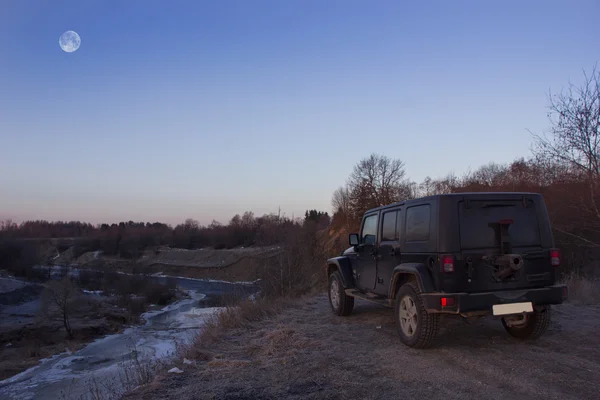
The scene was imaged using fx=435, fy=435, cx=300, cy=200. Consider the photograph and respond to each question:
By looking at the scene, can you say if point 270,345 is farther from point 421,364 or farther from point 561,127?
point 561,127

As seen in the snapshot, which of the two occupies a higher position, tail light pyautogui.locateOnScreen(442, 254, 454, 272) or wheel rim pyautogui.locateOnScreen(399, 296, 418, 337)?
tail light pyautogui.locateOnScreen(442, 254, 454, 272)

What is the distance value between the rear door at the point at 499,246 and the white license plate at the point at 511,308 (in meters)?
0.24

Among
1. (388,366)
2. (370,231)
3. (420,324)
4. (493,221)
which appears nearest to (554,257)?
(493,221)

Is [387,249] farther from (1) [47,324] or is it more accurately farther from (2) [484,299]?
(1) [47,324]

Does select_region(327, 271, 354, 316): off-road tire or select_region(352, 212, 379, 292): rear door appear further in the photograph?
select_region(327, 271, 354, 316): off-road tire

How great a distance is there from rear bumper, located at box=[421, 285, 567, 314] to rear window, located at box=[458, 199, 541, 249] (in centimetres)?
61

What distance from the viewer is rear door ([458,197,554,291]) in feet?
17.9

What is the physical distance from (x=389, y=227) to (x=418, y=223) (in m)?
1.04

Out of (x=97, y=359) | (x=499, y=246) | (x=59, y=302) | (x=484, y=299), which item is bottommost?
(x=97, y=359)

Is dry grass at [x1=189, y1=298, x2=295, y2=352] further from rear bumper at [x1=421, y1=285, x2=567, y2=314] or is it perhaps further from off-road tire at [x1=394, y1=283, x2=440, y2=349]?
rear bumper at [x1=421, y1=285, x2=567, y2=314]

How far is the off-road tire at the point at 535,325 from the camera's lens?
6.12m

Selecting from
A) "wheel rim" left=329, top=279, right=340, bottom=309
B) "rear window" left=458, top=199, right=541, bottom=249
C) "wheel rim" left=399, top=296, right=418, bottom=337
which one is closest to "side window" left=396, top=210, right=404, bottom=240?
"wheel rim" left=399, top=296, right=418, bottom=337

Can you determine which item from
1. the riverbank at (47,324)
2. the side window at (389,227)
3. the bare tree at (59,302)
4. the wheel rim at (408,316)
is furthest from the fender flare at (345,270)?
the bare tree at (59,302)

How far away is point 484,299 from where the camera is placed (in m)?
5.34
